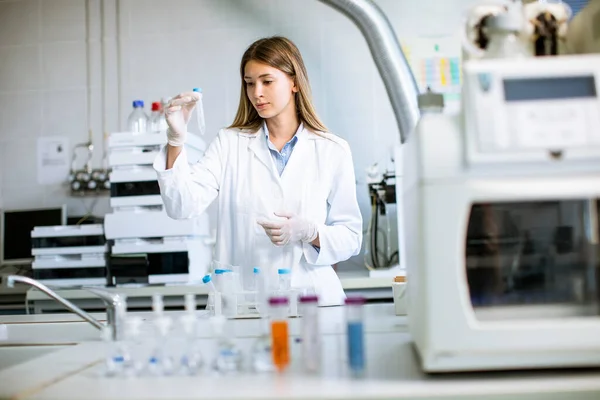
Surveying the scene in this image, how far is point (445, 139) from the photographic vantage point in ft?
2.35

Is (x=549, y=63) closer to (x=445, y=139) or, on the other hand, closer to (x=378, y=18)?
(x=445, y=139)

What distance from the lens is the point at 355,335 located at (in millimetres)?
747

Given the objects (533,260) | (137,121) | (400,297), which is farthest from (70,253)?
(533,260)

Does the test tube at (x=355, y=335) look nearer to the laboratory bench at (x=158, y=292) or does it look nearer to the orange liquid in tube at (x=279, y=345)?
the orange liquid in tube at (x=279, y=345)

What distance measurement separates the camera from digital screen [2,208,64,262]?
3.01 m

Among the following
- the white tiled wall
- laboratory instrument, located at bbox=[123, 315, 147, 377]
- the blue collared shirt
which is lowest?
laboratory instrument, located at bbox=[123, 315, 147, 377]

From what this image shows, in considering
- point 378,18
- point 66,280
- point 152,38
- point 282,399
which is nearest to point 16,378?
point 282,399

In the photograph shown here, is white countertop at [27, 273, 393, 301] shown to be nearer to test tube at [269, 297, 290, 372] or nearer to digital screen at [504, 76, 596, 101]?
test tube at [269, 297, 290, 372]

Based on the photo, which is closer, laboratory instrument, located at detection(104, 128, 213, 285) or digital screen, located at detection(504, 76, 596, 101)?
digital screen, located at detection(504, 76, 596, 101)

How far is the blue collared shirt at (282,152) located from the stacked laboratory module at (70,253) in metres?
1.18

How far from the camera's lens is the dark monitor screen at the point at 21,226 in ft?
9.87

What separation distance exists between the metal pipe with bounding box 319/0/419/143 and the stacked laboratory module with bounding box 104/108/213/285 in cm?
92

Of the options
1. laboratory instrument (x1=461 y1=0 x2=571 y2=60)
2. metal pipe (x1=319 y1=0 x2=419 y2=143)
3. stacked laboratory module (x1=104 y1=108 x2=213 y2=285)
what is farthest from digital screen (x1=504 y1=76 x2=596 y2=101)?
stacked laboratory module (x1=104 y1=108 x2=213 y2=285)

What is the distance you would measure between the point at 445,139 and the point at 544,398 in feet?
1.03
